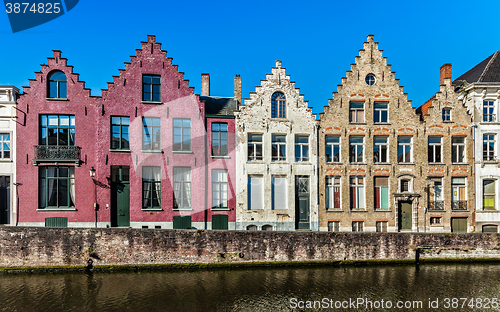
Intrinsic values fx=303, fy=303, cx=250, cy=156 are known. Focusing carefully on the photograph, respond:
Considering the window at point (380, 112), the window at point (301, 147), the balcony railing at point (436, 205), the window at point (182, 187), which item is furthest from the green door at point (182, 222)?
the balcony railing at point (436, 205)

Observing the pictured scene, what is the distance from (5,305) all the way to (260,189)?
14.5 meters

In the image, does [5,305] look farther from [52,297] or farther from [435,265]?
[435,265]

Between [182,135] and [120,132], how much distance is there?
4.05 m

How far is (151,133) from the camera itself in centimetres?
2052

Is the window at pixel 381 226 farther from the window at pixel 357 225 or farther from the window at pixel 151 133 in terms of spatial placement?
the window at pixel 151 133

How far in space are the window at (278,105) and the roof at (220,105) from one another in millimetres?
2723

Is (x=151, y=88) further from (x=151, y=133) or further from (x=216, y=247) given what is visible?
(x=216, y=247)

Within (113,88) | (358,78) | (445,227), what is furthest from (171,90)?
(445,227)

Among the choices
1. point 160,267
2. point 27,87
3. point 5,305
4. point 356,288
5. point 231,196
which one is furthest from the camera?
point 231,196

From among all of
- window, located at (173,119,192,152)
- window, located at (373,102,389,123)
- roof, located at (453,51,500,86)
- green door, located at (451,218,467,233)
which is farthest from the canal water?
roof, located at (453,51,500,86)

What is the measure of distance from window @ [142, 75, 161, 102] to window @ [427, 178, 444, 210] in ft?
66.4

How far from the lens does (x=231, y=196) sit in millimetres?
21000

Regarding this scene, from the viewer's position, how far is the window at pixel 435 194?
2169 centimetres

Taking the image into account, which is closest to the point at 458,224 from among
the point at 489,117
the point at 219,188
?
the point at 489,117
